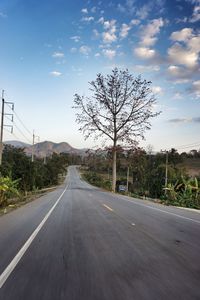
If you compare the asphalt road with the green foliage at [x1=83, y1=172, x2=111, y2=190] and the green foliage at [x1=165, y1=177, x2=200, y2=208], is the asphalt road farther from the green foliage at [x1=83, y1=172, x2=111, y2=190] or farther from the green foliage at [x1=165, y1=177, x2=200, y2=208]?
the green foliage at [x1=83, y1=172, x2=111, y2=190]

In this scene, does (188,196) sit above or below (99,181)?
above

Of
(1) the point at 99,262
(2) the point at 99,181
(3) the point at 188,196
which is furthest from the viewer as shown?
(2) the point at 99,181

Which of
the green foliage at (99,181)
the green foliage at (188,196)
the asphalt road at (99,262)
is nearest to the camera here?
the asphalt road at (99,262)

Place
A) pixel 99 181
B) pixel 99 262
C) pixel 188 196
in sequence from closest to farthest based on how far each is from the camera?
pixel 99 262 → pixel 188 196 → pixel 99 181

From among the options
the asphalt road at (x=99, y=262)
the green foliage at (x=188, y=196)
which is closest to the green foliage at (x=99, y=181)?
the green foliage at (x=188, y=196)

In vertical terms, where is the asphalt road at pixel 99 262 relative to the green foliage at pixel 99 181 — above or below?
above

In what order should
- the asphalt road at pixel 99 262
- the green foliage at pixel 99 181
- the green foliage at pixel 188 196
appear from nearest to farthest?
the asphalt road at pixel 99 262, the green foliage at pixel 188 196, the green foliage at pixel 99 181

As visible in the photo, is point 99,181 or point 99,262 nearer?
point 99,262

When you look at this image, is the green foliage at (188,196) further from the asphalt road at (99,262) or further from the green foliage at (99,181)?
the green foliage at (99,181)

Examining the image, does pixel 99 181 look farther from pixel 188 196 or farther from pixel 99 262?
pixel 99 262

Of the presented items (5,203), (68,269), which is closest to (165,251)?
(68,269)

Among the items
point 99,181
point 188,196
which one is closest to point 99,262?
point 188,196

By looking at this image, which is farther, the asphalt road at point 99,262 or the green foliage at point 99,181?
the green foliage at point 99,181

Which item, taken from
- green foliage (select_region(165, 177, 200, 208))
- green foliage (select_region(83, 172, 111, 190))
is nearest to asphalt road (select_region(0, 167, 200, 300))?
green foliage (select_region(165, 177, 200, 208))
